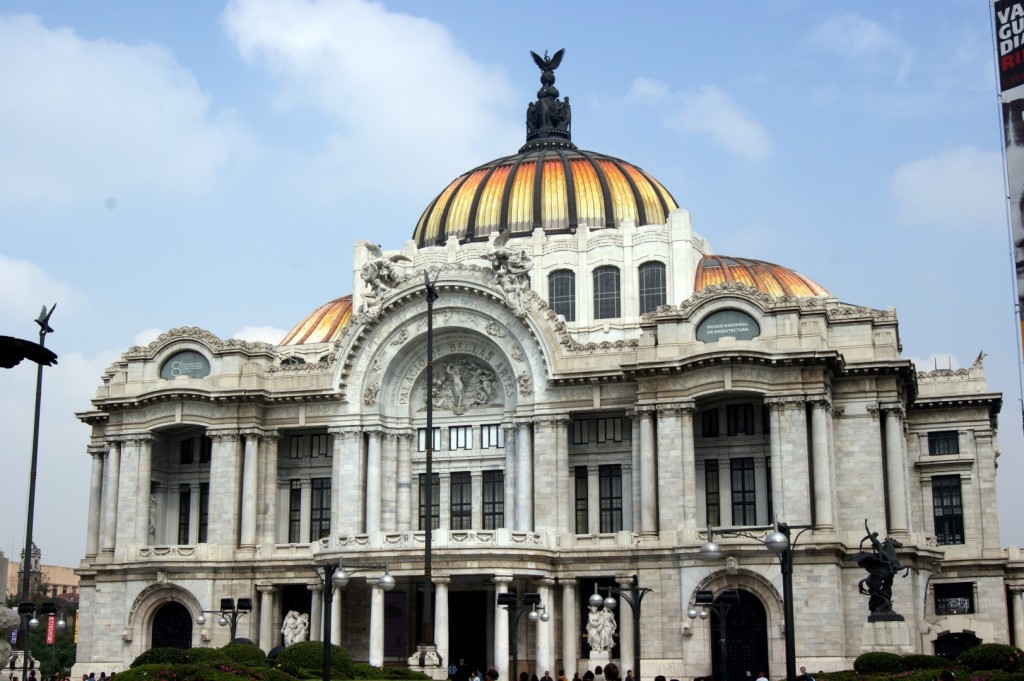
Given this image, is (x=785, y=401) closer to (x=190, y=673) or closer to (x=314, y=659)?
(x=314, y=659)

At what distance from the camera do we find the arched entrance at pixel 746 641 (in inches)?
2336

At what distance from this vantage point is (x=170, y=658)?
4472 centimetres

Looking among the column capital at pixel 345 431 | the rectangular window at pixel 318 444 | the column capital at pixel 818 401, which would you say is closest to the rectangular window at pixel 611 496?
the column capital at pixel 818 401

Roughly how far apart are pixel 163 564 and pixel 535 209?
1063 inches

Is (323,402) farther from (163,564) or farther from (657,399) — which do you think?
(657,399)

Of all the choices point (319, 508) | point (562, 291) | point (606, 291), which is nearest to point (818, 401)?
point (606, 291)

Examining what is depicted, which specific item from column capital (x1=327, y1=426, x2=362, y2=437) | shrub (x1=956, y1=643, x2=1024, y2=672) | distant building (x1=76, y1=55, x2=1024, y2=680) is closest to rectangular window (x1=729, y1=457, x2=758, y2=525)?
distant building (x1=76, y1=55, x2=1024, y2=680)

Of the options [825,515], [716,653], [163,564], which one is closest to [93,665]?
[163,564]

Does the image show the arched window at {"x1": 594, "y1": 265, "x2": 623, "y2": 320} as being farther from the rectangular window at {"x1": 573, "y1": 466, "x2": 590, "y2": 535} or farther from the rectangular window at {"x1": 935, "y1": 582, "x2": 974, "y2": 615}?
the rectangular window at {"x1": 935, "y1": 582, "x2": 974, "y2": 615}

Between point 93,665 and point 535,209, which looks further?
point 535,209

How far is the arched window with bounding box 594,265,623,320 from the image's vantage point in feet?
242

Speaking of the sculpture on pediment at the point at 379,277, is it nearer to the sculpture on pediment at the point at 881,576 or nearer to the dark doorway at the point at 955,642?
the sculpture on pediment at the point at 881,576

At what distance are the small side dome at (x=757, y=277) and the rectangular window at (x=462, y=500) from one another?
15918mm

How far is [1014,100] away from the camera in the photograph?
5591 centimetres
